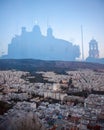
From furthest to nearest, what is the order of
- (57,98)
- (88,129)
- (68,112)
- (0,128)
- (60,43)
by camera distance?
(60,43) < (57,98) < (68,112) < (88,129) < (0,128)

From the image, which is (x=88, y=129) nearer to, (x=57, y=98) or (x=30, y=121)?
(x=30, y=121)

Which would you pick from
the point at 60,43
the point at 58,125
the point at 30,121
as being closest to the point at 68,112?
the point at 58,125

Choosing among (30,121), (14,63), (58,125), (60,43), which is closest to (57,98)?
(58,125)

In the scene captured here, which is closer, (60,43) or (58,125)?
(58,125)

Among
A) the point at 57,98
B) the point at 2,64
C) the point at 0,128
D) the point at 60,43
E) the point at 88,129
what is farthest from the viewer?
the point at 60,43

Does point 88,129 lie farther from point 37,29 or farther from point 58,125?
point 37,29

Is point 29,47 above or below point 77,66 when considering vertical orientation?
above

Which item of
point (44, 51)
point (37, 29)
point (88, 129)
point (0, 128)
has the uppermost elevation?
point (37, 29)
